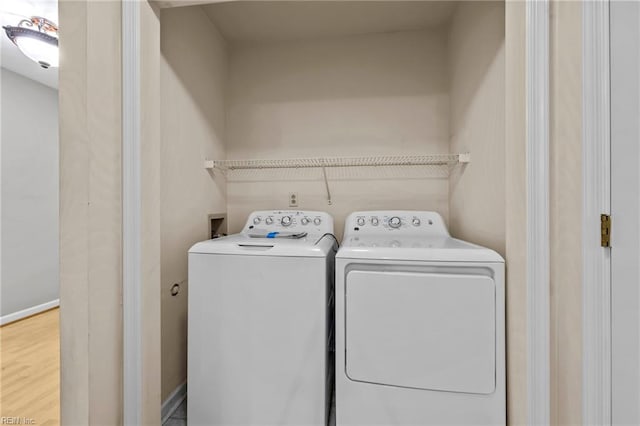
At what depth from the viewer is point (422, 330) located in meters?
1.15

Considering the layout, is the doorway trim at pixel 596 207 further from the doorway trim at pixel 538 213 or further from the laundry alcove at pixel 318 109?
the laundry alcove at pixel 318 109

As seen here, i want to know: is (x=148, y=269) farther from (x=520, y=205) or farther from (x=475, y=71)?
(x=475, y=71)

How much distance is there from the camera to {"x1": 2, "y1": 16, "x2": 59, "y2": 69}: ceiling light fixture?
1.60m

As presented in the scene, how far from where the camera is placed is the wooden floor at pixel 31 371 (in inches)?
57.6

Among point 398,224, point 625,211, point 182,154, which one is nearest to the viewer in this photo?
point 625,211

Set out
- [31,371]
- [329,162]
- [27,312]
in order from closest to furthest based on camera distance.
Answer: [31,371], [329,162], [27,312]

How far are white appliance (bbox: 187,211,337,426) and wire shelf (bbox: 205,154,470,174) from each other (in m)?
0.76

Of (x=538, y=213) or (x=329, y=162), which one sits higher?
(x=329, y=162)

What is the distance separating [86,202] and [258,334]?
823 mm

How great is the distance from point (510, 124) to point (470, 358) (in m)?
0.90

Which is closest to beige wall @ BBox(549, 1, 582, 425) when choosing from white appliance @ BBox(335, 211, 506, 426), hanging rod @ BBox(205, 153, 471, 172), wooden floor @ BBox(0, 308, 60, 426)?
white appliance @ BBox(335, 211, 506, 426)

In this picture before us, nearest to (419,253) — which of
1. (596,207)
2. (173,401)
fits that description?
(596,207)

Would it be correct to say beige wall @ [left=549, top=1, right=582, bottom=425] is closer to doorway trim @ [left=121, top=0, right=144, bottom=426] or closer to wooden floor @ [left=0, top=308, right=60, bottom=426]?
doorway trim @ [left=121, top=0, right=144, bottom=426]

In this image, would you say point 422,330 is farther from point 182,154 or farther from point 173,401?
point 182,154
